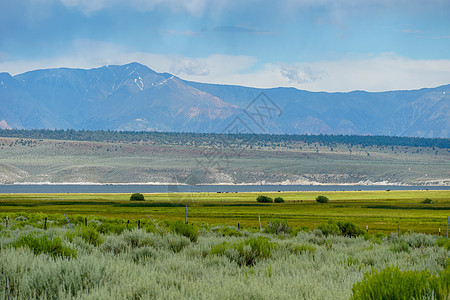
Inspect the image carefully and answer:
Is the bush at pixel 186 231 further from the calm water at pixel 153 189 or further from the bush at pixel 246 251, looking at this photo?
the calm water at pixel 153 189

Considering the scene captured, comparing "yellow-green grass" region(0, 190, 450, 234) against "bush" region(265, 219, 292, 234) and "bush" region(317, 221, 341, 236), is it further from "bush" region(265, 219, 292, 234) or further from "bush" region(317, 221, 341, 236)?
"bush" region(317, 221, 341, 236)

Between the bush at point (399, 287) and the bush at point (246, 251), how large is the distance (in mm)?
5024

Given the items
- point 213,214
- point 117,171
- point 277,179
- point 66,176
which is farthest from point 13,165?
point 213,214

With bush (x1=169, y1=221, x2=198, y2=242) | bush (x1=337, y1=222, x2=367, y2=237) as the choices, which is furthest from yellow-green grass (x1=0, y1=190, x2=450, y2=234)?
bush (x1=169, y1=221, x2=198, y2=242)

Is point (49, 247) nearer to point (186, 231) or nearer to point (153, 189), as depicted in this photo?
point (186, 231)

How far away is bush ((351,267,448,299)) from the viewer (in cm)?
593

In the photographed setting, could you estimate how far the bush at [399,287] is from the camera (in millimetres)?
5934

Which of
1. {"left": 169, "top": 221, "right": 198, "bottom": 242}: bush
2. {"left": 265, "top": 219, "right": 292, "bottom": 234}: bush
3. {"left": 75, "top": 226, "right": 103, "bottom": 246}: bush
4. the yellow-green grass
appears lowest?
the yellow-green grass

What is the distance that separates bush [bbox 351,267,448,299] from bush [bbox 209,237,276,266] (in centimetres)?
502

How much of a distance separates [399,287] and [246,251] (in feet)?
18.9

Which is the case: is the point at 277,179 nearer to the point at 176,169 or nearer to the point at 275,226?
the point at 176,169

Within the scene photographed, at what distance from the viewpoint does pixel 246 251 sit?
11.5m

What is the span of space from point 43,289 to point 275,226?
1841 cm

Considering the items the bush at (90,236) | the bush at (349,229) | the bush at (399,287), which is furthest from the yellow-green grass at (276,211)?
the bush at (399,287)
